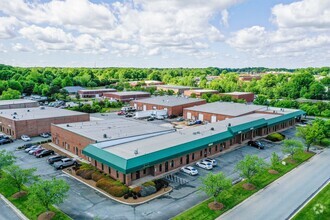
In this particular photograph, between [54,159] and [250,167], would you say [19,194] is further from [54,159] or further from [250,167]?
[250,167]

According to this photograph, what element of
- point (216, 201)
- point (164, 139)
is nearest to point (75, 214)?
point (216, 201)

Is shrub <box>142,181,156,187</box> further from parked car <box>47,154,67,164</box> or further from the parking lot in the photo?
parked car <box>47,154,67,164</box>

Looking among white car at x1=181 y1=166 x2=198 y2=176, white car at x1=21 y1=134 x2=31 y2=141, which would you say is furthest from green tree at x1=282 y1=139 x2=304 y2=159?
white car at x1=21 y1=134 x2=31 y2=141

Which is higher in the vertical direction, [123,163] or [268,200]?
[123,163]

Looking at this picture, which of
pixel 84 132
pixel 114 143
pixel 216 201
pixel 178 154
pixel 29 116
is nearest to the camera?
pixel 216 201

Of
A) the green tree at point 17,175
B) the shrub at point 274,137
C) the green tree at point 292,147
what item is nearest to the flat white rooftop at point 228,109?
the shrub at point 274,137

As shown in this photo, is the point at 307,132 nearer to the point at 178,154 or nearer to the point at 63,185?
the point at 178,154
